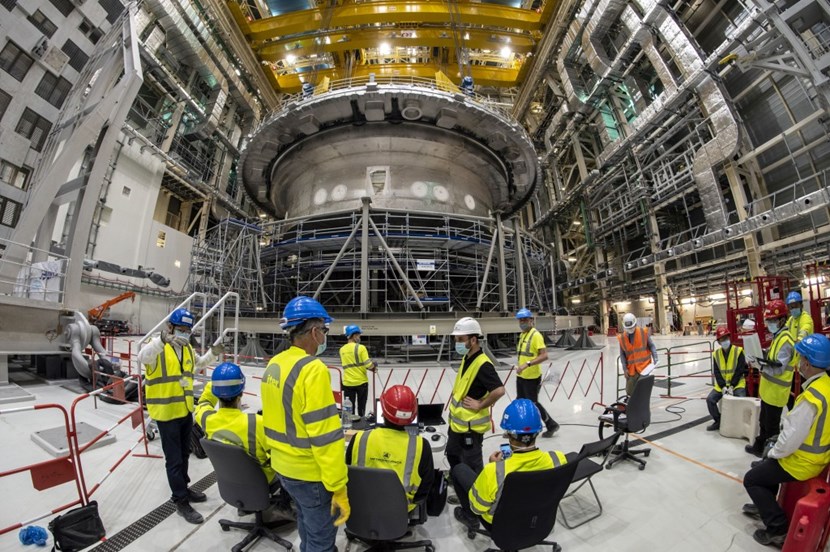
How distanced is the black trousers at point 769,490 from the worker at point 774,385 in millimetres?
1847

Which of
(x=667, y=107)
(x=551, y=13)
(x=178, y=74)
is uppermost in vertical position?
(x=551, y=13)

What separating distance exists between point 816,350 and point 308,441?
361 centimetres

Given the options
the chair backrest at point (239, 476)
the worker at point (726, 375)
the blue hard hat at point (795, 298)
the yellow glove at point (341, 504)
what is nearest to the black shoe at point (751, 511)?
the worker at point (726, 375)

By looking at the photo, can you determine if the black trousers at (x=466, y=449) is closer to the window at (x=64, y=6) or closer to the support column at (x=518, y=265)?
the support column at (x=518, y=265)

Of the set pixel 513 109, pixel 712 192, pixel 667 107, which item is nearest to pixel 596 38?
pixel 667 107

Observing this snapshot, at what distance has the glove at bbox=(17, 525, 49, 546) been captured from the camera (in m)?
2.63

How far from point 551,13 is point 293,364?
102 ft

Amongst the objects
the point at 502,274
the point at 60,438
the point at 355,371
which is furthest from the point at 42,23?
the point at 502,274

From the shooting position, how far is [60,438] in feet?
14.6

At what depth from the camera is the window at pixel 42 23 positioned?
489 inches

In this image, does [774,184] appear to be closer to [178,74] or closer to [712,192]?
[712,192]

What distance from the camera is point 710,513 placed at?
10.1ft

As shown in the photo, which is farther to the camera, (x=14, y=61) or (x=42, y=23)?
(x=14, y=61)

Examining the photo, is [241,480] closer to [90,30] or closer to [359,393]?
[359,393]
